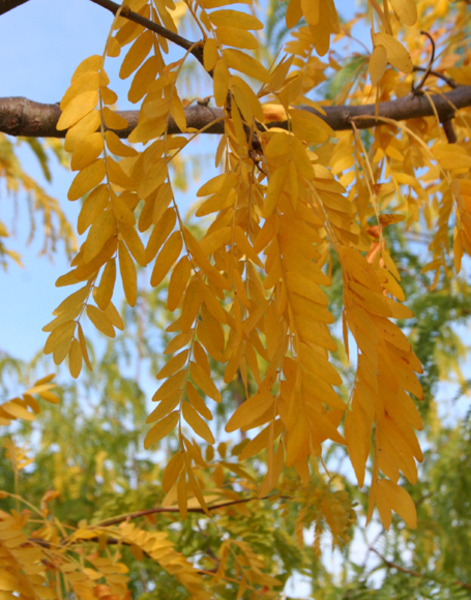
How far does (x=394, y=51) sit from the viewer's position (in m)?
0.43

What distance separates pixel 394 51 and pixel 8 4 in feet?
1.03

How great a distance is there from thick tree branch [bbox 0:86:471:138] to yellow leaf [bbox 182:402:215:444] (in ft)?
0.88

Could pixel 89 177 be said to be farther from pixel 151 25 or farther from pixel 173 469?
pixel 173 469

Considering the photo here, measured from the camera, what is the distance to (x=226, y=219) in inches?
15.1

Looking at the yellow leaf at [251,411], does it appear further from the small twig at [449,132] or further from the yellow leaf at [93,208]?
the small twig at [449,132]

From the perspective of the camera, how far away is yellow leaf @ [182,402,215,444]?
0.40 meters

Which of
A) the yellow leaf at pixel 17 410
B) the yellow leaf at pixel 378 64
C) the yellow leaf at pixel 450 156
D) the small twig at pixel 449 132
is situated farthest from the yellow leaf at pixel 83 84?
the small twig at pixel 449 132

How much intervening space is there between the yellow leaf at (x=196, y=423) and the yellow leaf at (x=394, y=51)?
0.32m

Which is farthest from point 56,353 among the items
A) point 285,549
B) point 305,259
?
point 285,549

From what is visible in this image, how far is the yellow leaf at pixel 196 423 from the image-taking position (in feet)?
1.32

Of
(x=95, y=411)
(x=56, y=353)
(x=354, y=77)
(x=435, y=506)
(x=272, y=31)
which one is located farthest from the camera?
(x=95, y=411)

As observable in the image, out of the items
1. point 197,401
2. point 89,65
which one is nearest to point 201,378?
point 197,401

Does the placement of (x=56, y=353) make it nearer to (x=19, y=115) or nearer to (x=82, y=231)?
(x=82, y=231)

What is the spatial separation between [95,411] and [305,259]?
81.0 inches
